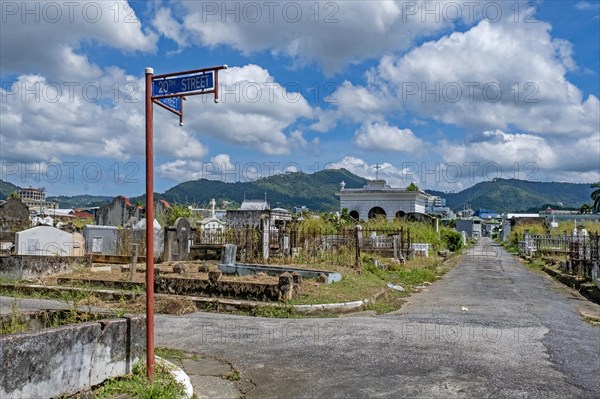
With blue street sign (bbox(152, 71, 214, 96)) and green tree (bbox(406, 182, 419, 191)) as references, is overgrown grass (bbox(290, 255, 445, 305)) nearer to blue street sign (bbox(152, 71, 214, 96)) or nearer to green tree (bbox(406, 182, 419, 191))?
blue street sign (bbox(152, 71, 214, 96))

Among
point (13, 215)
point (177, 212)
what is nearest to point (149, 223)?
point (177, 212)

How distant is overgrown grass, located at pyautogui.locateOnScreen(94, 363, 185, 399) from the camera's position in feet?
16.4

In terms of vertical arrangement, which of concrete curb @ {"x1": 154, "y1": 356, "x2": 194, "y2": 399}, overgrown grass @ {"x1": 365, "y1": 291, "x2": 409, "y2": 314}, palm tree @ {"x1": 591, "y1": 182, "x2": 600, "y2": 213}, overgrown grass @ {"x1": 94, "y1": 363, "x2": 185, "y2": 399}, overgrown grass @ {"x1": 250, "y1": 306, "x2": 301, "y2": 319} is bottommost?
overgrown grass @ {"x1": 365, "y1": 291, "x2": 409, "y2": 314}

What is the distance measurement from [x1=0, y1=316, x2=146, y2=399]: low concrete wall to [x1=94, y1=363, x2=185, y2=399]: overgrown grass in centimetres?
10

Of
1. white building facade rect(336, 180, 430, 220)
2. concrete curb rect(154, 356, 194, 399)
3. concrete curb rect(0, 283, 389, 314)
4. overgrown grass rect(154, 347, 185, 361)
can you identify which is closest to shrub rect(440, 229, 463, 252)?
white building facade rect(336, 180, 430, 220)

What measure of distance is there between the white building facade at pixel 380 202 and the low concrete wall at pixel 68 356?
139ft

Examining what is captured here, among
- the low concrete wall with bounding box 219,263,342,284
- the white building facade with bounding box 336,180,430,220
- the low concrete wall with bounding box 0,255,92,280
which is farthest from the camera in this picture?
the white building facade with bounding box 336,180,430,220

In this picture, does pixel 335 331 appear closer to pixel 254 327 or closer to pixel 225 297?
pixel 254 327

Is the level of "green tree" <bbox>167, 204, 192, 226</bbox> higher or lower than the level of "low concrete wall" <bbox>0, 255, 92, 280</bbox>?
higher

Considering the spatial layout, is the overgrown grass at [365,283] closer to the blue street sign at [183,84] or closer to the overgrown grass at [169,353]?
the overgrown grass at [169,353]

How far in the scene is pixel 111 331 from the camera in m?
5.32

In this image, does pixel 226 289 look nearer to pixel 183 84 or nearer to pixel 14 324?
pixel 14 324

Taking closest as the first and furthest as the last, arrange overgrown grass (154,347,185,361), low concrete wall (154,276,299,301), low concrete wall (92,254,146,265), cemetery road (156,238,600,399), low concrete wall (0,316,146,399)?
low concrete wall (0,316,146,399) < cemetery road (156,238,600,399) < overgrown grass (154,347,185,361) < low concrete wall (154,276,299,301) < low concrete wall (92,254,146,265)

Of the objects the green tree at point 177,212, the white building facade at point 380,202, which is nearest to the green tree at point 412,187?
the white building facade at point 380,202
